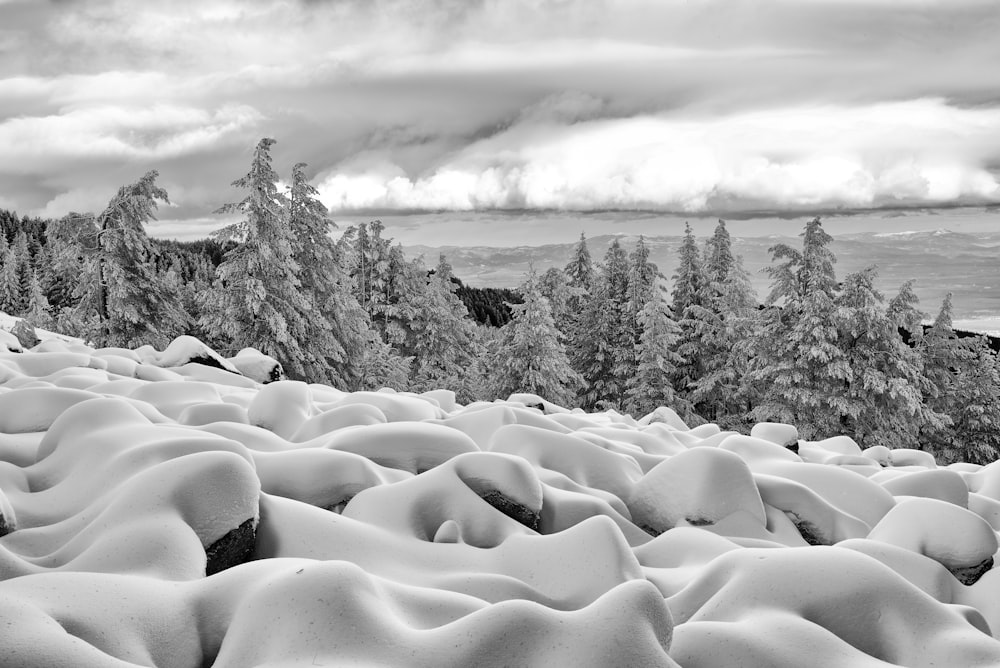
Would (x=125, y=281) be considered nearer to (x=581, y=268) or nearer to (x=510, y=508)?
(x=581, y=268)

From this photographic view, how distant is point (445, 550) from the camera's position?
2824 millimetres

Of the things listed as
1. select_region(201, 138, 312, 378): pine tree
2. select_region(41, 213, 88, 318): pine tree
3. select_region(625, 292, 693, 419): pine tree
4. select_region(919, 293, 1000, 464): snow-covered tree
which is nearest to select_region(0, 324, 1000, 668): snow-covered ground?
select_region(201, 138, 312, 378): pine tree

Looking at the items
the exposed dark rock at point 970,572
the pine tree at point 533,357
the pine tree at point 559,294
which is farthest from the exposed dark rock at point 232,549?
the pine tree at point 559,294

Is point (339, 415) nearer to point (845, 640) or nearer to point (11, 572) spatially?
point (11, 572)

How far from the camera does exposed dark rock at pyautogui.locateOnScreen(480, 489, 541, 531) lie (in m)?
3.16

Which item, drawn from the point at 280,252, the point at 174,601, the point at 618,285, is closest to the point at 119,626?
the point at 174,601

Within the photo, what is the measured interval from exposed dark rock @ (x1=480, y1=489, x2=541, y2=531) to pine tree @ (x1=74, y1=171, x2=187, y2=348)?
72.3 ft

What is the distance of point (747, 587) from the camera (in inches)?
95.5

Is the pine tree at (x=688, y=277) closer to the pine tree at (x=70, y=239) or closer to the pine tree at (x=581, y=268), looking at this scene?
the pine tree at (x=581, y=268)

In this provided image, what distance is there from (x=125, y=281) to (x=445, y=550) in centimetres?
2337

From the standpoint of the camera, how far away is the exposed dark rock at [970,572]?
327cm

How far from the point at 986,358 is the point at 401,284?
25753 millimetres

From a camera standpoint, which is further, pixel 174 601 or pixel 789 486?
pixel 789 486

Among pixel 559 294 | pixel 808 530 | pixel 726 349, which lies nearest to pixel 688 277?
pixel 726 349
